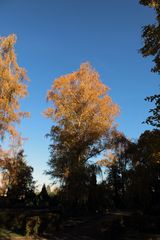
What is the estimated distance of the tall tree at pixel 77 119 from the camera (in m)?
24.2

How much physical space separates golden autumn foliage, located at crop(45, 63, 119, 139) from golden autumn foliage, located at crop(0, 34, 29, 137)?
5889mm

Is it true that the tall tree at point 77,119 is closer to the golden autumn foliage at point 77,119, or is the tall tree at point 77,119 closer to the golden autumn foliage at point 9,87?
the golden autumn foliage at point 77,119

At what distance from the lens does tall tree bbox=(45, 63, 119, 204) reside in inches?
955

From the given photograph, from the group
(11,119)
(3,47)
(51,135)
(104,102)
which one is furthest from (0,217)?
(104,102)

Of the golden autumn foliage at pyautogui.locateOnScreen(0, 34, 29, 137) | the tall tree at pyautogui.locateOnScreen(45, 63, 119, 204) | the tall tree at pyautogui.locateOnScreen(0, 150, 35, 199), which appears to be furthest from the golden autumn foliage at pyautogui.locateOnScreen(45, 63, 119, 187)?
the tall tree at pyautogui.locateOnScreen(0, 150, 35, 199)

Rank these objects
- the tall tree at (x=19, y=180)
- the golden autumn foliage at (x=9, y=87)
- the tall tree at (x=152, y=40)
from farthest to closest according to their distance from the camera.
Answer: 1. the tall tree at (x=19, y=180)
2. the golden autumn foliage at (x=9, y=87)
3. the tall tree at (x=152, y=40)

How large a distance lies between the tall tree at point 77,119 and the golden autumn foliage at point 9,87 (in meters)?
5.84

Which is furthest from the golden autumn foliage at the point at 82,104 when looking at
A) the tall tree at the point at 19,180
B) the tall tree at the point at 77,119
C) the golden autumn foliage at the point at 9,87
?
the tall tree at the point at 19,180

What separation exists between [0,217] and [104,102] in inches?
509

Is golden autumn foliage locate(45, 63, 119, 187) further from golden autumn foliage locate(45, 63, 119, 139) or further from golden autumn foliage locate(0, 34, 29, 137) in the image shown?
golden autumn foliage locate(0, 34, 29, 137)

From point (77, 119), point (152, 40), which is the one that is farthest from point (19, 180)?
point (152, 40)

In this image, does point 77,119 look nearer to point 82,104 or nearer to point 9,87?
point 82,104

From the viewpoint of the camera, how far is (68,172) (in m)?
23.0

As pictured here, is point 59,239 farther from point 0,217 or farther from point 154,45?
point 154,45
